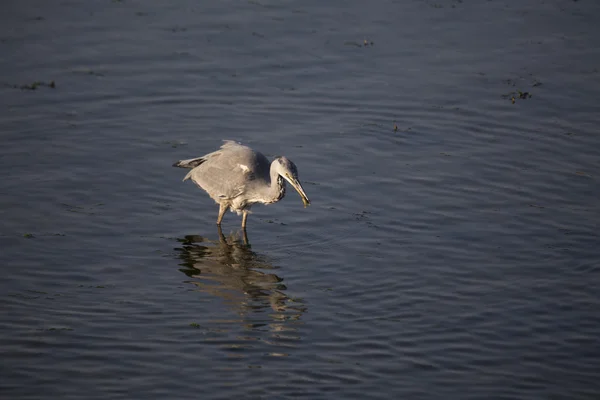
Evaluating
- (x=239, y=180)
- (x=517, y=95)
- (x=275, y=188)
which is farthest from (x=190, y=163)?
(x=517, y=95)

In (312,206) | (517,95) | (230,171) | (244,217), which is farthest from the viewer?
(517,95)

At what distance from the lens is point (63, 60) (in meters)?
15.5

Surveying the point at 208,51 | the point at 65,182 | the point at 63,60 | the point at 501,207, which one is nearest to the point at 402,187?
the point at 501,207

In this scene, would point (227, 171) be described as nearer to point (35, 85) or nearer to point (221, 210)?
point (221, 210)

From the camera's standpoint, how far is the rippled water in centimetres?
789

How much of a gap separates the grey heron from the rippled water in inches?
15.8

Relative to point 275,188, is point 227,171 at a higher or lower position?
higher

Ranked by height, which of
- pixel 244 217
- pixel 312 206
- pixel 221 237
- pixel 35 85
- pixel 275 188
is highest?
pixel 35 85

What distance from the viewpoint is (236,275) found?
9.78m

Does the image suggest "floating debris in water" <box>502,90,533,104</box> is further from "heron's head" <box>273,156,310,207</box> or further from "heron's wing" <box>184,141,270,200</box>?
"heron's head" <box>273,156,310,207</box>

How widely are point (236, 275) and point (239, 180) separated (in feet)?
4.75

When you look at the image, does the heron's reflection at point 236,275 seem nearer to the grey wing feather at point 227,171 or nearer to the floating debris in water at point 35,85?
the grey wing feather at point 227,171

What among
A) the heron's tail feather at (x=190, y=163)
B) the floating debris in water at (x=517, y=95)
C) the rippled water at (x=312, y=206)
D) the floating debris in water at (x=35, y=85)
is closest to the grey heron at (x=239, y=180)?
the heron's tail feather at (x=190, y=163)

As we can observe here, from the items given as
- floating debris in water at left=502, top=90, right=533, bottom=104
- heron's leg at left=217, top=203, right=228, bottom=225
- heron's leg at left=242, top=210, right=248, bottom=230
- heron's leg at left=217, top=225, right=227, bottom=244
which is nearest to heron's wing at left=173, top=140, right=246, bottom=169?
heron's leg at left=217, top=203, right=228, bottom=225
